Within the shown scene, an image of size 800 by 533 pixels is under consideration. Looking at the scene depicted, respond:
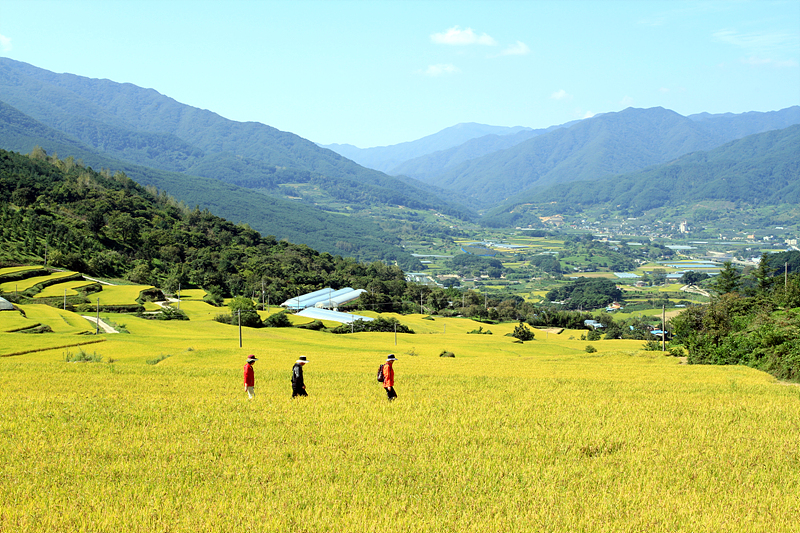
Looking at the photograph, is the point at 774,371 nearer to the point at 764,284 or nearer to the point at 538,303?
the point at 764,284

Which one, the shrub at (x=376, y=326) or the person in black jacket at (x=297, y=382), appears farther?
the shrub at (x=376, y=326)

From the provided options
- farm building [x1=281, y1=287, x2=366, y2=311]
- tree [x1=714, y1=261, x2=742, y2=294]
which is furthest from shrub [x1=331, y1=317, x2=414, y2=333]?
tree [x1=714, y1=261, x2=742, y2=294]

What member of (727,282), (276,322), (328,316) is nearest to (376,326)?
(276,322)

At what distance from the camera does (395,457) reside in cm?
1136

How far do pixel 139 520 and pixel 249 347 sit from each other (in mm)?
33591

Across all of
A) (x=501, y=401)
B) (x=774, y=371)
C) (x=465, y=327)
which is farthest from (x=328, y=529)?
(x=465, y=327)

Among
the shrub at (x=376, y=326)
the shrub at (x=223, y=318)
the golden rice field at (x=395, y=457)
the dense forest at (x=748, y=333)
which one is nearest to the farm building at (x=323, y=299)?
the shrub at (x=376, y=326)

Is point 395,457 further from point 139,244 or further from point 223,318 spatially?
point 139,244

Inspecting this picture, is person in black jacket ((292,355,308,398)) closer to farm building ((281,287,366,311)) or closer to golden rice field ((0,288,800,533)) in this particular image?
golden rice field ((0,288,800,533))

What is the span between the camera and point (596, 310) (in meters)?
149

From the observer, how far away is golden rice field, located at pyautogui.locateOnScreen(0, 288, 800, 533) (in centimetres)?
855

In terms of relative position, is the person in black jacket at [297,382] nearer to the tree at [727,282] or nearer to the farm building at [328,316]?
the farm building at [328,316]

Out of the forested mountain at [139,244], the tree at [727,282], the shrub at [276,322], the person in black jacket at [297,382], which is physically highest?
the forested mountain at [139,244]

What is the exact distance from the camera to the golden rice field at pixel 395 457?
8.55 m
